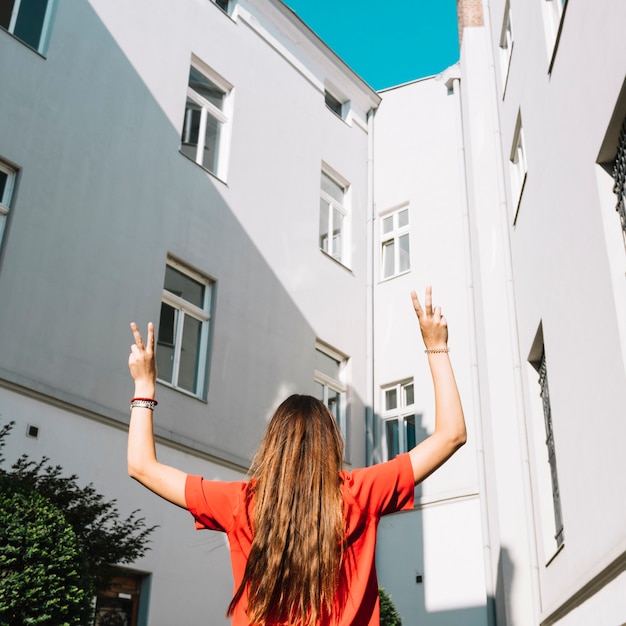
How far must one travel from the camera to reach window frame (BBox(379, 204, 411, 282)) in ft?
52.9

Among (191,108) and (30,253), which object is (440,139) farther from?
(30,253)

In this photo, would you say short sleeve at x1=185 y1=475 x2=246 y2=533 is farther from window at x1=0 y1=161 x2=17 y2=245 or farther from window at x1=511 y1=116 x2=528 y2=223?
window at x1=511 y1=116 x2=528 y2=223

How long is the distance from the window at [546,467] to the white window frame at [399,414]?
414 cm

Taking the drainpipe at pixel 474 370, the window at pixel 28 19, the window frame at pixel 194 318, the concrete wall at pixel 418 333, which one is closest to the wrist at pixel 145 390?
the window frame at pixel 194 318

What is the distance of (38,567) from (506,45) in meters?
11.2

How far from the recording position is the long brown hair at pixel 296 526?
6.86 ft

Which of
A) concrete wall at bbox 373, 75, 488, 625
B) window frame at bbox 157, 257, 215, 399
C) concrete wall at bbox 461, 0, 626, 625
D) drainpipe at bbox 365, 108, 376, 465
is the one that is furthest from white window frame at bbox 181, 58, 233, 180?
concrete wall at bbox 461, 0, 626, 625

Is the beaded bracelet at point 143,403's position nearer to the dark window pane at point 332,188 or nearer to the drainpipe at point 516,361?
the drainpipe at point 516,361

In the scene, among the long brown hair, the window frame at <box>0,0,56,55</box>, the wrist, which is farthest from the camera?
the window frame at <box>0,0,56,55</box>

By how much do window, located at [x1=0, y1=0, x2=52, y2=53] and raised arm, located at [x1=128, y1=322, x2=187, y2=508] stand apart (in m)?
9.30

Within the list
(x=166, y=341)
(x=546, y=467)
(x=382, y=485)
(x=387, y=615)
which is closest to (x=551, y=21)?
(x=546, y=467)

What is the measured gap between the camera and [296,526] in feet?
7.04

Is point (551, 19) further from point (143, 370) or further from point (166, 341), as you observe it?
point (143, 370)

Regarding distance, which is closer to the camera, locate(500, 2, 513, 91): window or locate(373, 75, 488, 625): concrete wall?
locate(373, 75, 488, 625): concrete wall
